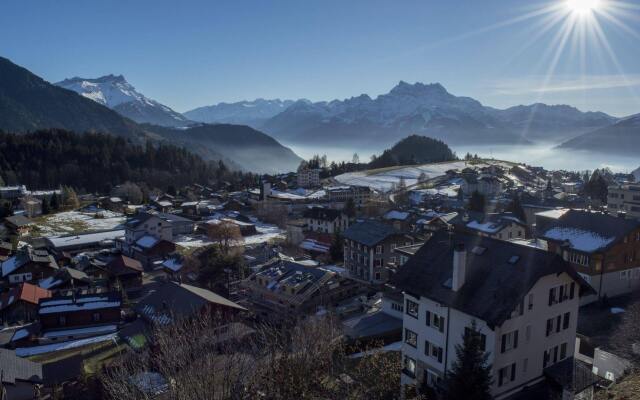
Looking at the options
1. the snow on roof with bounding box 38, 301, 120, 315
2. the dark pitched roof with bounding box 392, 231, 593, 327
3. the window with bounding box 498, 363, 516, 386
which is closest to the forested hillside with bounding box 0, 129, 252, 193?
the snow on roof with bounding box 38, 301, 120, 315

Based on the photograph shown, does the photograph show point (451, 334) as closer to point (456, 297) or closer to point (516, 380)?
point (456, 297)

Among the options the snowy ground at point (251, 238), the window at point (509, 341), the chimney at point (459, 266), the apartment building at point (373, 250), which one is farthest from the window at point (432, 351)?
the snowy ground at point (251, 238)

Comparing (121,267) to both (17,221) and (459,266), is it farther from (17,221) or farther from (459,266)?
(17,221)

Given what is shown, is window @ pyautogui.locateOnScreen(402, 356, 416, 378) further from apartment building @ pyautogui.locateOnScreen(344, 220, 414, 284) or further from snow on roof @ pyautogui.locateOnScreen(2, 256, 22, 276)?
snow on roof @ pyautogui.locateOnScreen(2, 256, 22, 276)

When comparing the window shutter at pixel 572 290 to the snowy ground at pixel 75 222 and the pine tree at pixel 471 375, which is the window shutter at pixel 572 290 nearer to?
the pine tree at pixel 471 375

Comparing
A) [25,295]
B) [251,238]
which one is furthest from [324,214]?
[25,295]

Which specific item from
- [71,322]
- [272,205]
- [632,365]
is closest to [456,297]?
[632,365]
